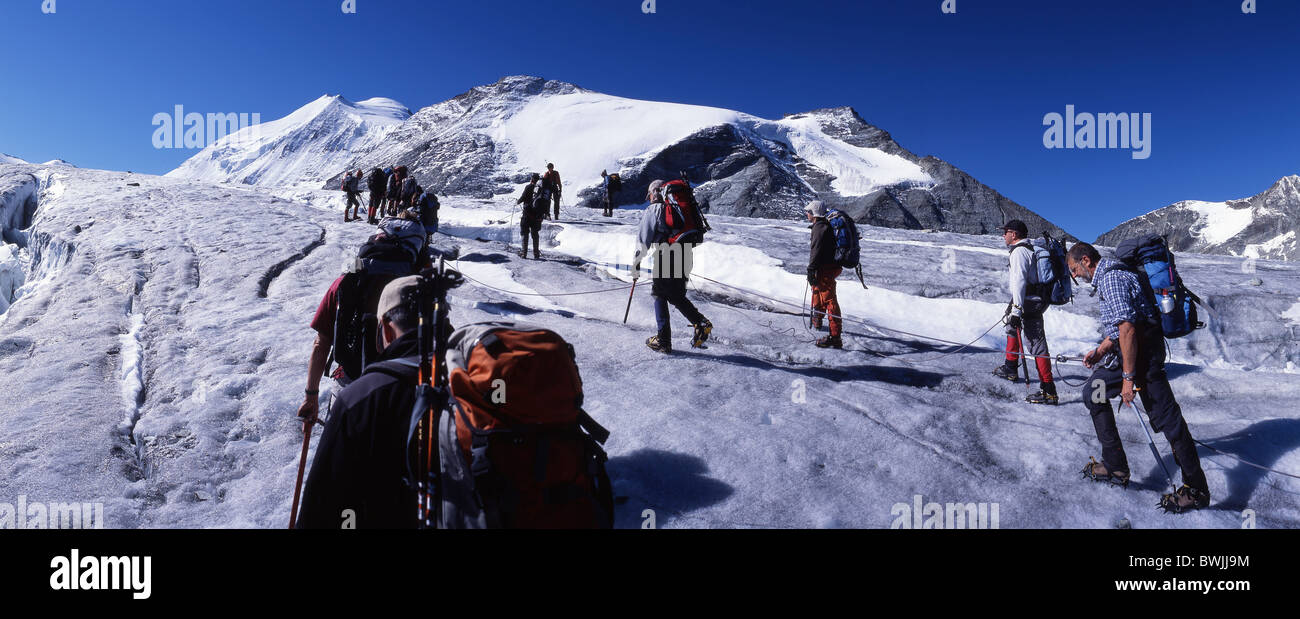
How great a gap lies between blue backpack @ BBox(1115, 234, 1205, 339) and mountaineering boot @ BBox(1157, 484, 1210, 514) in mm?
1274

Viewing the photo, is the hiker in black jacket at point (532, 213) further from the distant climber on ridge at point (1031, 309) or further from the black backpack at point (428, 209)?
the distant climber on ridge at point (1031, 309)

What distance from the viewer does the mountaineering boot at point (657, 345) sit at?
793 centimetres

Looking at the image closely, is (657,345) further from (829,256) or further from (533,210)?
(533,210)

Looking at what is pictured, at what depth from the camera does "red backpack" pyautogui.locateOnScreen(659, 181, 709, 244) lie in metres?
7.38

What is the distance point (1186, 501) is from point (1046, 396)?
2.21 m

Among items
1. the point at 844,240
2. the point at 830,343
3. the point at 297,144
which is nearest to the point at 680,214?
the point at 844,240

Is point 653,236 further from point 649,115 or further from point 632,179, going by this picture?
point 649,115

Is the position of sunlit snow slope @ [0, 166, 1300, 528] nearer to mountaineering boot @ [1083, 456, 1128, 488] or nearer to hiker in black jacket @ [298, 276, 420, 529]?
mountaineering boot @ [1083, 456, 1128, 488]

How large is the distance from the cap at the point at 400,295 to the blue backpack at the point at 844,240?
6873 millimetres

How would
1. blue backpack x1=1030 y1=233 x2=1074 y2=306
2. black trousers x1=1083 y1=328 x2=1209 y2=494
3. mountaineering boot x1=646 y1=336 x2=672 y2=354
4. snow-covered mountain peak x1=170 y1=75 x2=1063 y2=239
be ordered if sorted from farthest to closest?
snow-covered mountain peak x1=170 y1=75 x2=1063 y2=239 < mountaineering boot x1=646 y1=336 x2=672 y2=354 < blue backpack x1=1030 y1=233 x2=1074 y2=306 < black trousers x1=1083 y1=328 x2=1209 y2=494

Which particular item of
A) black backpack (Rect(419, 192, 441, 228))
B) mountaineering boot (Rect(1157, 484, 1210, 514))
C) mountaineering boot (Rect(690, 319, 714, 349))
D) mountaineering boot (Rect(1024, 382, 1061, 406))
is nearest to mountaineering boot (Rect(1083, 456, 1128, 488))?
mountaineering boot (Rect(1157, 484, 1210, 514))

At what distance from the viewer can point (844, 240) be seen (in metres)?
8.51

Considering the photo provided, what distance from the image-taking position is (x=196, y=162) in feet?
575

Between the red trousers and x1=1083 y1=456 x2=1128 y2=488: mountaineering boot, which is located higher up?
the red trousers
